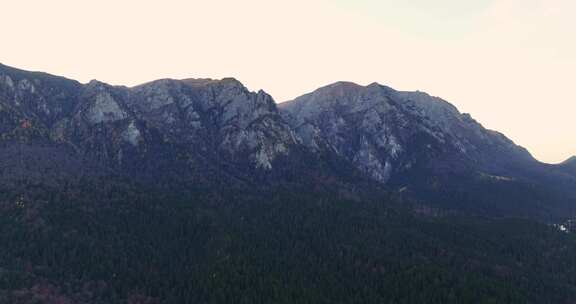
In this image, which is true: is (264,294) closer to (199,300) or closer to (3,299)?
(199,300)

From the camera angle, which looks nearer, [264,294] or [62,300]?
[62,300]

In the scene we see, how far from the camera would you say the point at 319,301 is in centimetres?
19250

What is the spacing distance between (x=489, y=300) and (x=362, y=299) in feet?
190

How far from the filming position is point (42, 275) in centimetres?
19812

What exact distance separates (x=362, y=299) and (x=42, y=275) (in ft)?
484

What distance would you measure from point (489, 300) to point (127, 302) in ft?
536

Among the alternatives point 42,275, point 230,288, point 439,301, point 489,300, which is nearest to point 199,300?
point 230,288

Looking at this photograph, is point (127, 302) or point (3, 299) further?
point (127, 302)

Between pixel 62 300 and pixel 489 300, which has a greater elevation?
pixel 489 300

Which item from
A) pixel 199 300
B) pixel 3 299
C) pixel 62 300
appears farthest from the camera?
pixel 199 300

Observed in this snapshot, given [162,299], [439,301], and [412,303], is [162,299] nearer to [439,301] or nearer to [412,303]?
[412,303]

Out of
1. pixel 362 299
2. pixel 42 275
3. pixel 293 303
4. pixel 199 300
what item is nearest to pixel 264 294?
pixel 293 303

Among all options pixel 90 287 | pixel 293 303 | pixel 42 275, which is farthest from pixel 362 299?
pixel 42 275

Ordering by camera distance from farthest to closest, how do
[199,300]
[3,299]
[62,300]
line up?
[199,300] < [62,300] < [3,299]
